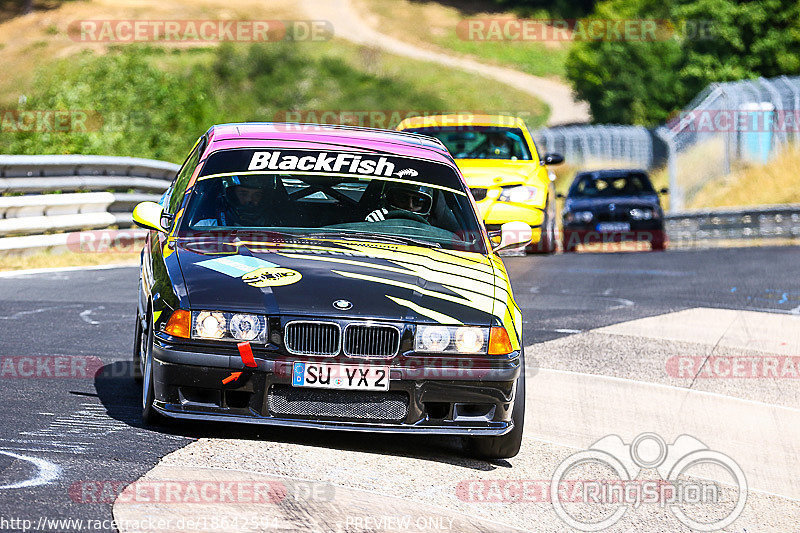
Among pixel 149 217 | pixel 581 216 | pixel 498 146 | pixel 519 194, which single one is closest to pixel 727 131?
pixel 581 216

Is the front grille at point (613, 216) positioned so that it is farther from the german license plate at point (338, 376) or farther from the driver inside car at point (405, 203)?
the german license plate at point (338, 376)

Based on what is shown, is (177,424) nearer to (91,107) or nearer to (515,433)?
(515,433)

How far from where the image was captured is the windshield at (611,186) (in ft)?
73.3

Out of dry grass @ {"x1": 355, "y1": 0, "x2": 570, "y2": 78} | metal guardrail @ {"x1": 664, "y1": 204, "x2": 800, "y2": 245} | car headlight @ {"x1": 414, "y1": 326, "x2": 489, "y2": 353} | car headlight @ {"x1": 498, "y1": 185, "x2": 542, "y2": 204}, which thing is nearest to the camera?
car headlight @ {"x1": 414, "y1": 326, "x2": 489, "y2": 353}

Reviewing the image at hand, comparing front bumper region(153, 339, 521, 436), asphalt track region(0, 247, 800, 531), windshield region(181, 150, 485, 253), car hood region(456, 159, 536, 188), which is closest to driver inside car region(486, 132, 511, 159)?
car hood region(456, 159, 536, 188)

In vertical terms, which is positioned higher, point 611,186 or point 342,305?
point 342,305

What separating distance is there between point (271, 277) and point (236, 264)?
0.86 ft

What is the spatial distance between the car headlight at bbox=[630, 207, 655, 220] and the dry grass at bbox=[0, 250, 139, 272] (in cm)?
880

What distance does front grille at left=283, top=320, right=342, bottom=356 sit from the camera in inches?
225

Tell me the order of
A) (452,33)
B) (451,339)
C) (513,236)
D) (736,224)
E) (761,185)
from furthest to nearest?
(452,33)
(761,185)
(736,224)
(513,236)
(451,339)

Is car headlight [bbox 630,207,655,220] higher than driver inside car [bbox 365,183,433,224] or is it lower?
lower

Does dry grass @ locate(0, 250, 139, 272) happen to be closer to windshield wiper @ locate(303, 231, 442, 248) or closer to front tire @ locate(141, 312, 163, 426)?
windshield wiper @ locate(303, 231, 442, 248)

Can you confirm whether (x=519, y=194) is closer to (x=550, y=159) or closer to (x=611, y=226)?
(x=550, y=159)

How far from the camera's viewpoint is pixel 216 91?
67.0 metres
